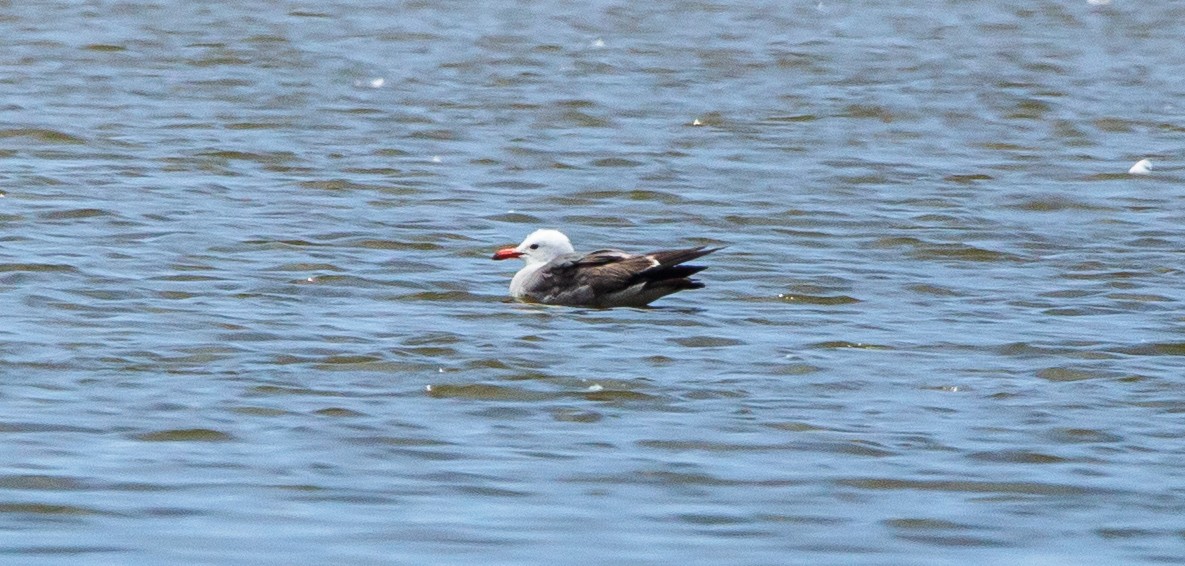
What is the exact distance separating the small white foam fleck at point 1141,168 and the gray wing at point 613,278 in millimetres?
5774

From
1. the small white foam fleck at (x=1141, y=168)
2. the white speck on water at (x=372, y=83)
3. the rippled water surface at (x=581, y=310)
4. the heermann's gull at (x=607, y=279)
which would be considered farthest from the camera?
the white speck on water at (x=372, y=83)

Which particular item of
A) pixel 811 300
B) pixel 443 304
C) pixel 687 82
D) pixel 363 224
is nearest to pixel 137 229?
pixel 363 224

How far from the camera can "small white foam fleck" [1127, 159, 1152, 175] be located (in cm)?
1691

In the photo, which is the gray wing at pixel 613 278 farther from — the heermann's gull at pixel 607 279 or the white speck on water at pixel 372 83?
the white speck on water at pixel 372 83

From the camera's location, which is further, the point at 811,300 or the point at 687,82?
the point at 687,82

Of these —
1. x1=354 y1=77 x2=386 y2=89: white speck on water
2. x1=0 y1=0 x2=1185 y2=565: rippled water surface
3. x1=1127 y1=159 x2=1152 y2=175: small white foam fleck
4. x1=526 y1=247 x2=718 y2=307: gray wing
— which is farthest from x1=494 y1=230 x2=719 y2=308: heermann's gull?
x1=354 y1=77 x2=386 y2=89: white speck on water

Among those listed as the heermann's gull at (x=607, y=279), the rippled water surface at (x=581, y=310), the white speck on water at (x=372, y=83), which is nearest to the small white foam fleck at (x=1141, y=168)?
the rippled water surface at (x=581, y=310)

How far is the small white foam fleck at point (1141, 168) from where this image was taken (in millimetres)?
16906

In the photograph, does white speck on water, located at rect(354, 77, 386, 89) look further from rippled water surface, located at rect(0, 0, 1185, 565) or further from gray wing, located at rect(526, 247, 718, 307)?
gray wing, located at rect(526, 247, 718, 307)

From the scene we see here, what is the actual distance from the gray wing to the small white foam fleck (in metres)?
5.77

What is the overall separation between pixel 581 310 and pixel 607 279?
0.19 meters

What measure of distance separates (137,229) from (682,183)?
3.96 metres

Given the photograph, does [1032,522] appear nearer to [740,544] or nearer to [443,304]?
[740,544]

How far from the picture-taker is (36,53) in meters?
22.4
